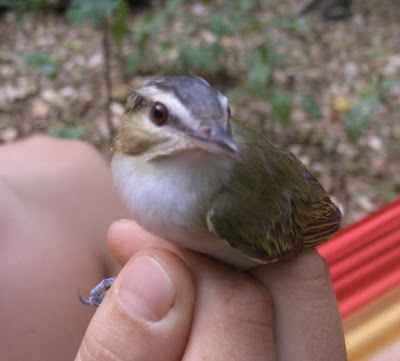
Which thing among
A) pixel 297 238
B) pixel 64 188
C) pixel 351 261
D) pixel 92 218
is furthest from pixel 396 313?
pixel 64 188

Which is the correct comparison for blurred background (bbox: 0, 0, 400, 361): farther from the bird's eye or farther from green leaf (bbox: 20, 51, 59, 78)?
the bird's eye

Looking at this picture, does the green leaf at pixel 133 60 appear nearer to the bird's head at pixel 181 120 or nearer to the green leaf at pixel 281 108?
the green leaf at pixel 281 108

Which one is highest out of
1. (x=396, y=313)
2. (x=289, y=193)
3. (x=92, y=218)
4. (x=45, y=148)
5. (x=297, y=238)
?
(x=289, y=193)

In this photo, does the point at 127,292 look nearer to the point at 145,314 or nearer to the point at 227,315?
the point at 145,314

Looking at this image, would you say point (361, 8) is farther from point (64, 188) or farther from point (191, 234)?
point (191, 234)

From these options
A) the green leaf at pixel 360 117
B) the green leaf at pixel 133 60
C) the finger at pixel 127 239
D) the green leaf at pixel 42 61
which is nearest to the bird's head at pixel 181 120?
the finger at pixel 127 239

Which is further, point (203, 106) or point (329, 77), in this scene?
point (329, 77)
